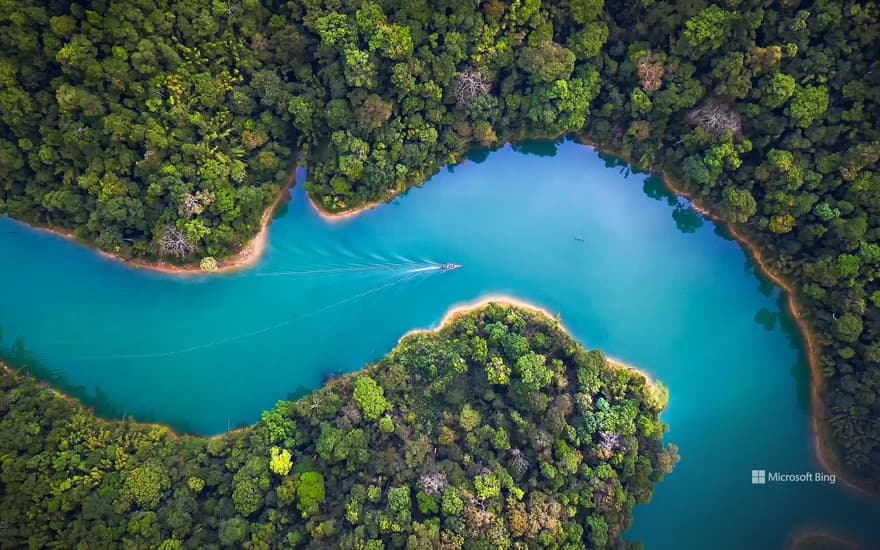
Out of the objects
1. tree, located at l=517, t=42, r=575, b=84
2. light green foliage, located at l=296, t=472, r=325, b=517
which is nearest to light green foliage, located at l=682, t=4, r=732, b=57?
tree, located at l=517, t=42, r=575, b=84

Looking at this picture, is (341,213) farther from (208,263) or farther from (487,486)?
(487,486)

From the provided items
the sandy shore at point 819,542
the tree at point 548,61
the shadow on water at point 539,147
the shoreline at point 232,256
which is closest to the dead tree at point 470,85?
the tree at point 548,61

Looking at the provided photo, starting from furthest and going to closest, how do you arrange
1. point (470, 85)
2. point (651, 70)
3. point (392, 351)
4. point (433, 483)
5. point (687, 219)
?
1. point (687, 219)
2. point (392, 351)
3. point (470, 85)
4. point (651, 70)
5. point (433, 483)

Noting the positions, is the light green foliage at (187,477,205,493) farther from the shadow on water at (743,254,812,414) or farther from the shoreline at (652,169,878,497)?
the shadow on water at (743,254,812,414)

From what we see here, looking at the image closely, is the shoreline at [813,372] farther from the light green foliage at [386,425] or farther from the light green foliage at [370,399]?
the light green foliage at [386,425]

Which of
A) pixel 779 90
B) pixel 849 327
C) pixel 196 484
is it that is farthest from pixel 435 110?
pixel 849 327

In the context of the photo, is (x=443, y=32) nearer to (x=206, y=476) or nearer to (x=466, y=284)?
(x=466, y=284)

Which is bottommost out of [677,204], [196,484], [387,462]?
[196,484]
